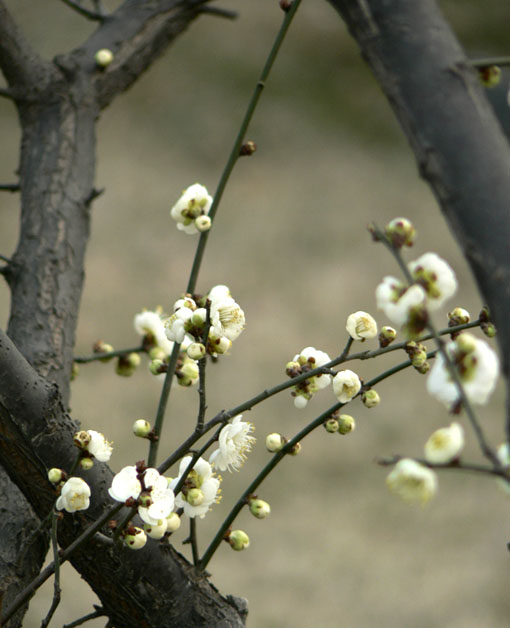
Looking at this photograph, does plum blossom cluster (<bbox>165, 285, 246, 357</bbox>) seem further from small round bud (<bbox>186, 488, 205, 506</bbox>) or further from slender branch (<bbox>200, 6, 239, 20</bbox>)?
slender branch (<bbox>200, 6, 239, 20</bbox>)

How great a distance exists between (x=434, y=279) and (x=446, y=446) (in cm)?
8

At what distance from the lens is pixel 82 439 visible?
0.51 meters

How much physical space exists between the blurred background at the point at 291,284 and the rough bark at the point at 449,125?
1730 millimetres

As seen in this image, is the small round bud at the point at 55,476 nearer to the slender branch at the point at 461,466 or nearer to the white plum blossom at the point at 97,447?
the white plum blossom at the point at 97,447

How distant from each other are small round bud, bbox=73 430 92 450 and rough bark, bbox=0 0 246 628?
0.03m

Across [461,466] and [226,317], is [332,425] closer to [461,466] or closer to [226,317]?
[226,317]

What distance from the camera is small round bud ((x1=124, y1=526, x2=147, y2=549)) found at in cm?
50

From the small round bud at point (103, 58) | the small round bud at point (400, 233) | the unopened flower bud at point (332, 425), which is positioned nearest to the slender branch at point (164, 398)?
the unopened flower bud at point (332, 425)

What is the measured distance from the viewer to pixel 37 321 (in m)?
0.77

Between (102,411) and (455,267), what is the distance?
3.88 feet

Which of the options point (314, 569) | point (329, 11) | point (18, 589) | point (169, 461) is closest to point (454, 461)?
point (169, 461)

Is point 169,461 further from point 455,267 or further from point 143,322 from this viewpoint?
point 455,267

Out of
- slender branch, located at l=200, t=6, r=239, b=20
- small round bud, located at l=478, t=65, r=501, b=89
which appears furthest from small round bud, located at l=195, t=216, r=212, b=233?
slender branch, located at l=200, t=6, r=239, b=20

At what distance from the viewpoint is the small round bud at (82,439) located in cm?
50
